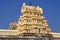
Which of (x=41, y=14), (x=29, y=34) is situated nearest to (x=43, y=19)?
(x=41, y=14)

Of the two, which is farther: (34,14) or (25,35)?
(34,14)

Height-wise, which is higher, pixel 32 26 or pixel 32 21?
pixel 32 21

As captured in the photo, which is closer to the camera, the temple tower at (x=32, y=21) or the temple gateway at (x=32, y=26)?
the temple gateway at (x=32, y=26)

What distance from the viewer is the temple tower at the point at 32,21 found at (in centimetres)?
4931

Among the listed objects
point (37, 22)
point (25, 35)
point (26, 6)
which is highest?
point (26, 6)

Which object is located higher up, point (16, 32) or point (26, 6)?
point (26, 6)

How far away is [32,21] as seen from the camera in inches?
1987

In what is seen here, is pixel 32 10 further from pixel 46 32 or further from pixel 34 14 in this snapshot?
pixel 46 32

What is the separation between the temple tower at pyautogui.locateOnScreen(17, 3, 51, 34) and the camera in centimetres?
4931

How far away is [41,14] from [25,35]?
6982 mm

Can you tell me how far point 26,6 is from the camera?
51.1 m

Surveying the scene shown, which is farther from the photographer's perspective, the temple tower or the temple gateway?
the temple tower

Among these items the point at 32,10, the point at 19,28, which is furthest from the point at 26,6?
the point at 19,28

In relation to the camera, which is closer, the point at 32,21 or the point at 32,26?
the point at 32,26
